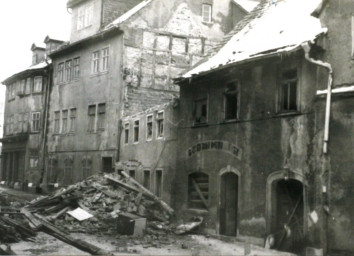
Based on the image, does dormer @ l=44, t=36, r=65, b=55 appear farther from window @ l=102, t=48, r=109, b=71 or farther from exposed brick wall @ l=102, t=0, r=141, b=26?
window @ l=102, t=48, r=109, b=71

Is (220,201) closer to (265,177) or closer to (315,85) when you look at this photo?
(265,177)

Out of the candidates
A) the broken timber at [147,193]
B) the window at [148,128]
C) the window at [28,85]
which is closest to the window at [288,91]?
the broken timber at [147,193]

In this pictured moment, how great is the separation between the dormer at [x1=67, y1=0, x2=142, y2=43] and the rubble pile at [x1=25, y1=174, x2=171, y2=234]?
475 inches

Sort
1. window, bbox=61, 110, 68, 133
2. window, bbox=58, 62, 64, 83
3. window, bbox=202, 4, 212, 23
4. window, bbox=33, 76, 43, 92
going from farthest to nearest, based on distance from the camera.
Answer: window, bbox=33, 76, 43, 92
window, bbox=58, 62, 64, 83
window, bbox=61, 110, 68, 133
window, bbox=202, 4, 212, 23

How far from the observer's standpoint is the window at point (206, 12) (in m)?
30.2

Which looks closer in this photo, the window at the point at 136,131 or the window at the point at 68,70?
the window at the point at 136,131

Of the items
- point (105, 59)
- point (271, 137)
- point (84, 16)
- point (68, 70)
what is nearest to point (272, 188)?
point (271, 137)

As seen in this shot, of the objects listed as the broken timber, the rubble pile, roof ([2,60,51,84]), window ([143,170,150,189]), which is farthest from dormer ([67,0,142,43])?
the broken timber

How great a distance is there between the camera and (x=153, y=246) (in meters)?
16.3

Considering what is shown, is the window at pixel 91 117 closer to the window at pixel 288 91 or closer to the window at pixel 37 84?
the window at pixel 37 84

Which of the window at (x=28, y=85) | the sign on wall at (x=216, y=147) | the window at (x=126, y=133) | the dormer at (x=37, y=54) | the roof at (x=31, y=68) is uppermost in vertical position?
the dormer at (x=37, y=54)

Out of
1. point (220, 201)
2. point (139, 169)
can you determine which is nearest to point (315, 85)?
point (220, 201)

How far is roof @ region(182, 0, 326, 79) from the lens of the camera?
1639 centimetres

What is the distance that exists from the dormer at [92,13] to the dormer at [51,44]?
5.16 metres
